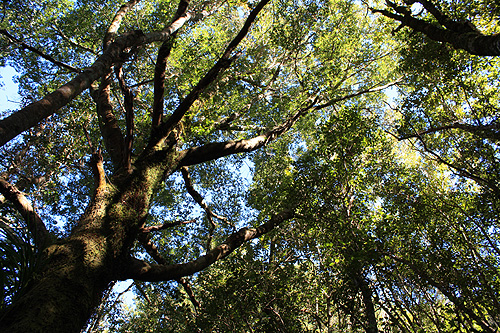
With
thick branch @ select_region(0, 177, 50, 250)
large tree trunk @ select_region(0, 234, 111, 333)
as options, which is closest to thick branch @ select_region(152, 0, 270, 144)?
thick branch @ select_region(0, 177, 50, 250)

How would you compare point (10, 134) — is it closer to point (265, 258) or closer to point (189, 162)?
point (189, 162)

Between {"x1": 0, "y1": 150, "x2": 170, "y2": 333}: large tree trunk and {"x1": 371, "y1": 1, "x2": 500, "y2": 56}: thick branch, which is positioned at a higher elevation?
{"x1": 371, "y1": 1, "x2": 500, "y2": 56}: thick branch

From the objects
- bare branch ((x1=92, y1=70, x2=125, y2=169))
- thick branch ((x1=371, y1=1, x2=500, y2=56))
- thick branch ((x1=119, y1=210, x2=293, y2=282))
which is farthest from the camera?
bare branch ((x1=92, y1=70, x2=125, y2=169))

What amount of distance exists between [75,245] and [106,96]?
375 cm

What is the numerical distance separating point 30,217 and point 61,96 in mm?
1601

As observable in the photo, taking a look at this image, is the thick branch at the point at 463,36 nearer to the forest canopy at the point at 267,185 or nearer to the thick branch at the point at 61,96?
the forest canopy at the point at 267,185

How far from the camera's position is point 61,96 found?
354cm

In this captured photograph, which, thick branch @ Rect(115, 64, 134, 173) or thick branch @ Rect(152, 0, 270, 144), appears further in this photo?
thick branch @ Rect(152, 0, 270, 144)

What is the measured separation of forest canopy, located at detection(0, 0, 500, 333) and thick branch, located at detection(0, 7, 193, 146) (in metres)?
0.02

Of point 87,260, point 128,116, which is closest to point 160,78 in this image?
point 128,116

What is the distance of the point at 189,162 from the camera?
5371 millimetres

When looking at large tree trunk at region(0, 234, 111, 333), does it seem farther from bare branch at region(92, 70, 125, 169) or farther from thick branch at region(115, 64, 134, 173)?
bare branch at region(92, 70, 125, 169)

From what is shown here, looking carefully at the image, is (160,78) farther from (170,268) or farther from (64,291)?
(64,291)

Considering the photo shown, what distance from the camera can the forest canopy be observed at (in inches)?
134
